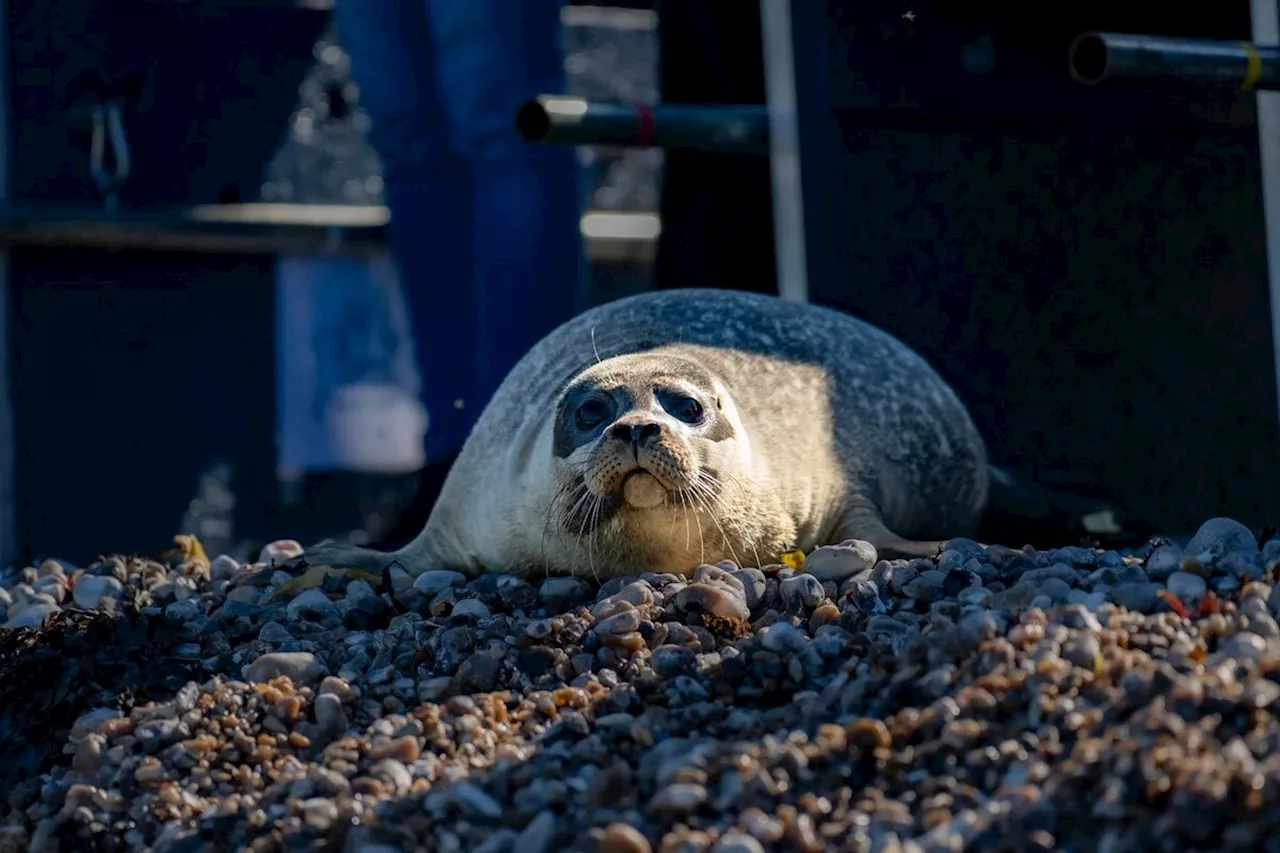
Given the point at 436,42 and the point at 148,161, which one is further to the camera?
the point at 148,161

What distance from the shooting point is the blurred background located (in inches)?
185

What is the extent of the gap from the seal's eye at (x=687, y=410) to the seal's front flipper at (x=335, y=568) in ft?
2.15

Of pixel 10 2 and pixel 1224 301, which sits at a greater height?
pixel 10 2

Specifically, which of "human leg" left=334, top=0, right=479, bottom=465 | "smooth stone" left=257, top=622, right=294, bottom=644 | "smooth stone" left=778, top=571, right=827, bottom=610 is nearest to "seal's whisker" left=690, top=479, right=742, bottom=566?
"smooth stone" left=778, top=571, right=827, bottom=610

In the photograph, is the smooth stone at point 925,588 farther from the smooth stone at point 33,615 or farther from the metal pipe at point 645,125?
the metal pipe at point 645,125

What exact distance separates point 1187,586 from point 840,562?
30.8 inches

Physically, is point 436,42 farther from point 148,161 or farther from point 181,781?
point 181,781

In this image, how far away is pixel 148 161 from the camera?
6.69 metres

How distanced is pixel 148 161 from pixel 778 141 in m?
2.62

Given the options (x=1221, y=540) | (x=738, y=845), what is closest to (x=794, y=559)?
(x=1221, y=540)

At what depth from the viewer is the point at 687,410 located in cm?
369

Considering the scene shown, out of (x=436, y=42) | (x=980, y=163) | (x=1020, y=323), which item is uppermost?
(x=436, y=42)

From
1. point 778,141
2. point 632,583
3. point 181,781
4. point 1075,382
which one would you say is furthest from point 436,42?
point 181,781

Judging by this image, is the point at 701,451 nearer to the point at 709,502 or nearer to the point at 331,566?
the point at 709,502
